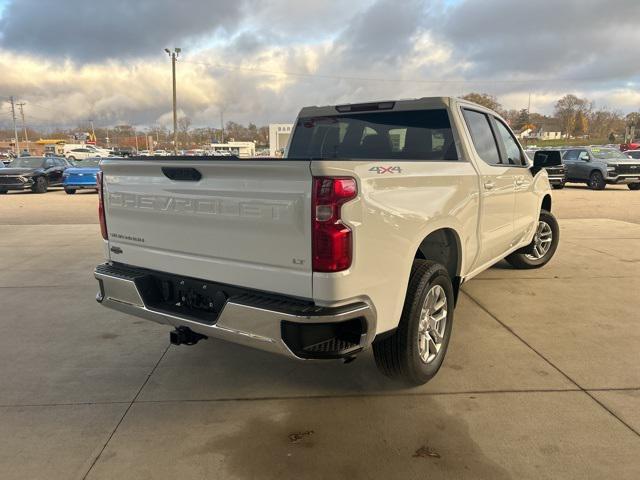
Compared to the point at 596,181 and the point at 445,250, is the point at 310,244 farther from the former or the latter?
the point at 596,181

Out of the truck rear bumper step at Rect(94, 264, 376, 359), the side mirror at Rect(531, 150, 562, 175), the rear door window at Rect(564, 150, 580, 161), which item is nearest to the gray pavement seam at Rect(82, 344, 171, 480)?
the truck rear bumper step at Rect(94, 264, 376, 359)

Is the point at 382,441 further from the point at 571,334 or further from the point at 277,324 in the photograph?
the point at 571,334

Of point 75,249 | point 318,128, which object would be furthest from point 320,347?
point 75,249

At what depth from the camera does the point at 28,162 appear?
21.5 m

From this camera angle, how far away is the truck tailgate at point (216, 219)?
8.34ft

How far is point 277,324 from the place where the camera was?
256 cm

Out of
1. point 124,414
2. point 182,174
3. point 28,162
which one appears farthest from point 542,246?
point 28,162

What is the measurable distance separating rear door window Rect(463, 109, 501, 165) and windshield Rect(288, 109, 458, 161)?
12.1 inches

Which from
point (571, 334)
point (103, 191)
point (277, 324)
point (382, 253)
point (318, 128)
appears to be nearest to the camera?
point (277, 324)

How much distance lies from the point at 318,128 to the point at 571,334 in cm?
304

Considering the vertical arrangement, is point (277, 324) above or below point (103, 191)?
below

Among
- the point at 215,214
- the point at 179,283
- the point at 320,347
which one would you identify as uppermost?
the point at 215,214

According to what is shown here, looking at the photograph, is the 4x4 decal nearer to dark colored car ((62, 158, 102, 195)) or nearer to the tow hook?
the tow hook

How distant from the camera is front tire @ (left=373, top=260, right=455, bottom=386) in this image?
3113 millimetres
